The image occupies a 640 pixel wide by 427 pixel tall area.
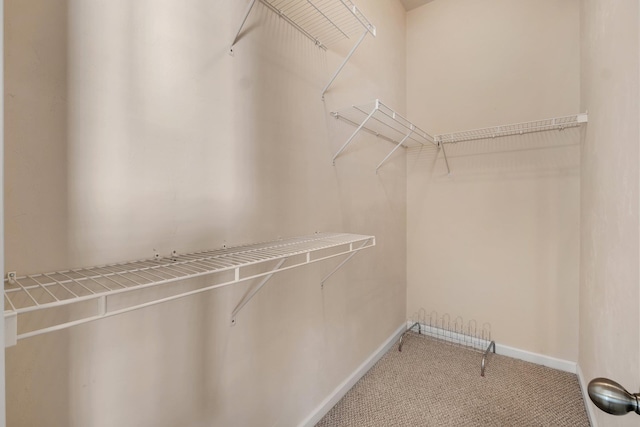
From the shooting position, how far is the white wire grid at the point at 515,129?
195 centimetres

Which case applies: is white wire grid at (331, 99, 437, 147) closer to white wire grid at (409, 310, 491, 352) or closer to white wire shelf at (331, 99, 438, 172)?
white wire shelf at (331, 99, 438, 172)

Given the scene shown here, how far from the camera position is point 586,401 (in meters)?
1.72

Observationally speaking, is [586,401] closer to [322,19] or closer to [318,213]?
[318,213]

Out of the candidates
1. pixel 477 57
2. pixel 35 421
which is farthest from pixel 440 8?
pixel 35 421

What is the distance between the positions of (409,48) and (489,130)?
1119mm

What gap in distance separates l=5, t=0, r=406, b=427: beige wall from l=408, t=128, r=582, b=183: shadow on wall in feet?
4.30

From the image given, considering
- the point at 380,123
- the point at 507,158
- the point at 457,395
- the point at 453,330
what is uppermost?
the point at 380,123

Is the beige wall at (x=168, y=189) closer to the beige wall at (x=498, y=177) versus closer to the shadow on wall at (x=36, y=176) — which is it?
the shadow on wall at (x=36, y=176)

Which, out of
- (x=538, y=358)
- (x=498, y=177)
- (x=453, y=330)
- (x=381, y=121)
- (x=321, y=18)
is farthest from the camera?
(x=453, y=330)

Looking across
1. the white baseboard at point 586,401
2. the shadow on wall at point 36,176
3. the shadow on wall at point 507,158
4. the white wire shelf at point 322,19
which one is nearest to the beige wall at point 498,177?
the shadow on wall at point 507,158

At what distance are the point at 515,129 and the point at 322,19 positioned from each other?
5.66 ft

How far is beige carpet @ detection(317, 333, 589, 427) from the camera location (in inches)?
64.3

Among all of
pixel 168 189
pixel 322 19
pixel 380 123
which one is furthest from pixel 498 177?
pixel 168 189

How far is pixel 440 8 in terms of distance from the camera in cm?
251
